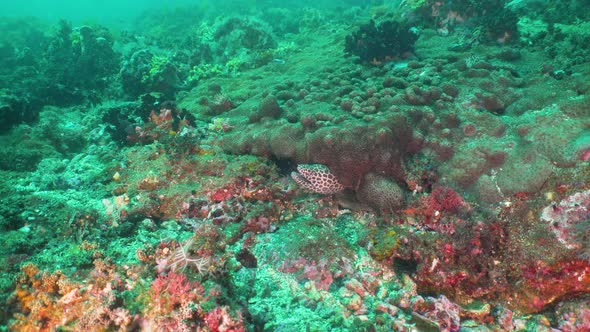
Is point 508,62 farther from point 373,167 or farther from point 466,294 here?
point 466,294

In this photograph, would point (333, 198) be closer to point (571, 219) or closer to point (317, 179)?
point (317, 179)

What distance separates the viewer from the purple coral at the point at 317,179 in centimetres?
575

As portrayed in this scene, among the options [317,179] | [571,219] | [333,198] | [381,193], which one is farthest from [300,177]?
[571,219]

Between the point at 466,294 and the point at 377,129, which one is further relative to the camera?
the point at 377,129

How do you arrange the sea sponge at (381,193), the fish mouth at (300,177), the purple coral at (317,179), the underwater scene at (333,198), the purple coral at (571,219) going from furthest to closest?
the fish mouth at (300,177)
the purple coral at (317,179)
the sea sponge at (381,193)
the purple coral at (571,219)
the underwater scene at (333,198)

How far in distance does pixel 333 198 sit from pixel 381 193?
933mm

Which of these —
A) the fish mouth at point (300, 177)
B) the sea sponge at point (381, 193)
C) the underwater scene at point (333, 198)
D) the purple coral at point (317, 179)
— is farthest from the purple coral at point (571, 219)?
the fish mouth at point (300, 177)

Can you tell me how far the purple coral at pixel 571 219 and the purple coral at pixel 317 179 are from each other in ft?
9.91

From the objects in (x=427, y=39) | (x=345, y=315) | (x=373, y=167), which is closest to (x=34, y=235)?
(x=345, y=315)

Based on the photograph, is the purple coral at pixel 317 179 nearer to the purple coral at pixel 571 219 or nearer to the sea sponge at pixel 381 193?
the sea sponge at pixel 381 193

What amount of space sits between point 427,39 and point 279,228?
28.6 feet

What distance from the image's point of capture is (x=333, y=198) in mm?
6168

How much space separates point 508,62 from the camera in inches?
319

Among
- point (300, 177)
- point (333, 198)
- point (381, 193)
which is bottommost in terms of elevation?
point (333, 198)
